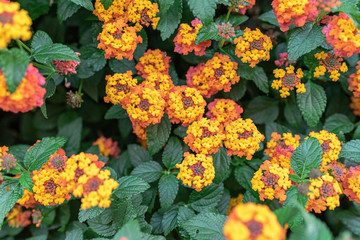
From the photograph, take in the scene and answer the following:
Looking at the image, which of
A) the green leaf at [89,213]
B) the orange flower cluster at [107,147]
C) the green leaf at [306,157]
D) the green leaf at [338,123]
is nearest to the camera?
the green leaf at [89,213]

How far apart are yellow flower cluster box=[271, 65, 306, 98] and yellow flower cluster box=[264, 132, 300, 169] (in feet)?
0.96

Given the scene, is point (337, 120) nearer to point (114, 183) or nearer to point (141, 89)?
point (141, 89)

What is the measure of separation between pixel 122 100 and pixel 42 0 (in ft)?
3.77

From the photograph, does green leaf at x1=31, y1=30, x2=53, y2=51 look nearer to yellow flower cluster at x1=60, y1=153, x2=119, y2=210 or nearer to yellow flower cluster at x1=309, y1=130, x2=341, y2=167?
yellow flower cluster at x1=60, y1=153, x2=119, y2=210

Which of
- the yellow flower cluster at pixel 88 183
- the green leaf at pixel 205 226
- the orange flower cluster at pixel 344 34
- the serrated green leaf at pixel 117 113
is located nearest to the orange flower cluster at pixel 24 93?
the yellow flower cluster at pixel 88 183

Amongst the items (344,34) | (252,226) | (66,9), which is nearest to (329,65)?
(344,34)

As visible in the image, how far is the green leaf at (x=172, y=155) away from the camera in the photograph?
82.4 inches

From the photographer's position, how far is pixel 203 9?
5.81 feet

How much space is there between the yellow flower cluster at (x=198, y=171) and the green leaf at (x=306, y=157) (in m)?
0.47

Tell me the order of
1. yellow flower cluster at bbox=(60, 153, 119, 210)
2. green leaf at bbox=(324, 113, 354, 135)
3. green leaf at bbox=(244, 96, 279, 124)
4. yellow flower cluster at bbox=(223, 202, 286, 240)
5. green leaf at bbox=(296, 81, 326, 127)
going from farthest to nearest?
green leaf at bbox=(244, 96, 279, 124)
green leaf at bbox=(324, 113, 354, 135)
green leaf at bbox=(296, 81, 326, 127)
yellow flower cluster at bbox=(60, 153, 119, 210)
yellow flower cluster at bbox=(223, 202, 286, 240)

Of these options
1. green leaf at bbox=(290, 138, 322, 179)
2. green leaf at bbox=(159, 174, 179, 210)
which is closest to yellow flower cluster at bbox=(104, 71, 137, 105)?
green leaf at bbox=(159, 174, 179, 210)

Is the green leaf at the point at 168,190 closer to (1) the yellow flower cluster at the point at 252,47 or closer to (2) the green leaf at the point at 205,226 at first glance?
(2) the green leaf at the point at 205,226

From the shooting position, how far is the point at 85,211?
68.2 inches

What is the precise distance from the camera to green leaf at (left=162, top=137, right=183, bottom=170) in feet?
6.87
